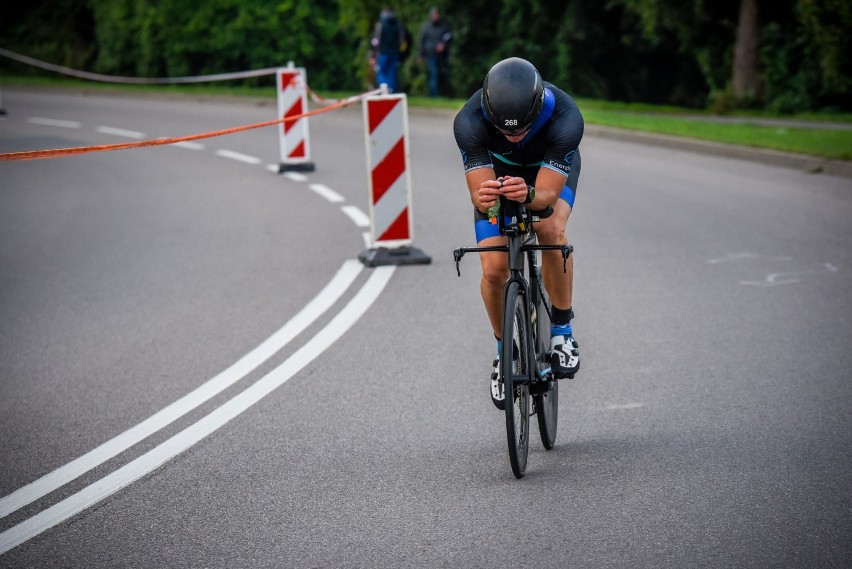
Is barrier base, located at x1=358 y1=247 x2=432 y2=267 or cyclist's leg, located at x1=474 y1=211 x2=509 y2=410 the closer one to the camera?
cyclist's leg, located at x1=474 y1=211 x2=509 y2=410

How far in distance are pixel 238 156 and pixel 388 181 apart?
366 inches

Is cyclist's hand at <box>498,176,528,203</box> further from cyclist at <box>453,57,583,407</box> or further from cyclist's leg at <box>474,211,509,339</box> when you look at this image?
cyclist's leg at <box>474,211,509,339</box>

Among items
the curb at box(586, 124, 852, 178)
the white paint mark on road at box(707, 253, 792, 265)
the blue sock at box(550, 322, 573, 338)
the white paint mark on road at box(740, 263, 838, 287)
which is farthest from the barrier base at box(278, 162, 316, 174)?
the blue sock at box(550, 322, 573, 338)

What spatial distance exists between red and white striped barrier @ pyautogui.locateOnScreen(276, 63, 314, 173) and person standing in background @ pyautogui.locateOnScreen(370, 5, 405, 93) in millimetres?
9626

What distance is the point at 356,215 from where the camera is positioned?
531 inches

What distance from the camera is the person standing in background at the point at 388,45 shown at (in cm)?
2692

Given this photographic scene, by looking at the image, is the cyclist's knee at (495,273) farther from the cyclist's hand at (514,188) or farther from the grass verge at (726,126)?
the grass verge at (726,126)

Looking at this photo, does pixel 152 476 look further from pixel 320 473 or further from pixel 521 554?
pixel 521 554

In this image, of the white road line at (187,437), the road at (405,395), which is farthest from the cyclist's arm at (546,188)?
the white road line at (187,437)

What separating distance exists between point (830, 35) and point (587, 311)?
17.7 m

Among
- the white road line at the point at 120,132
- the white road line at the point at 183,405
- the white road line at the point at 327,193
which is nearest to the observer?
the white road line at the point at 183,405

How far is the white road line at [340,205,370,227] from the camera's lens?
1293 centimetres

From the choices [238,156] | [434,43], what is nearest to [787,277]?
[238,156]

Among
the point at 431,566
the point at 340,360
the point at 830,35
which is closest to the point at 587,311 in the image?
the point at 340,360
